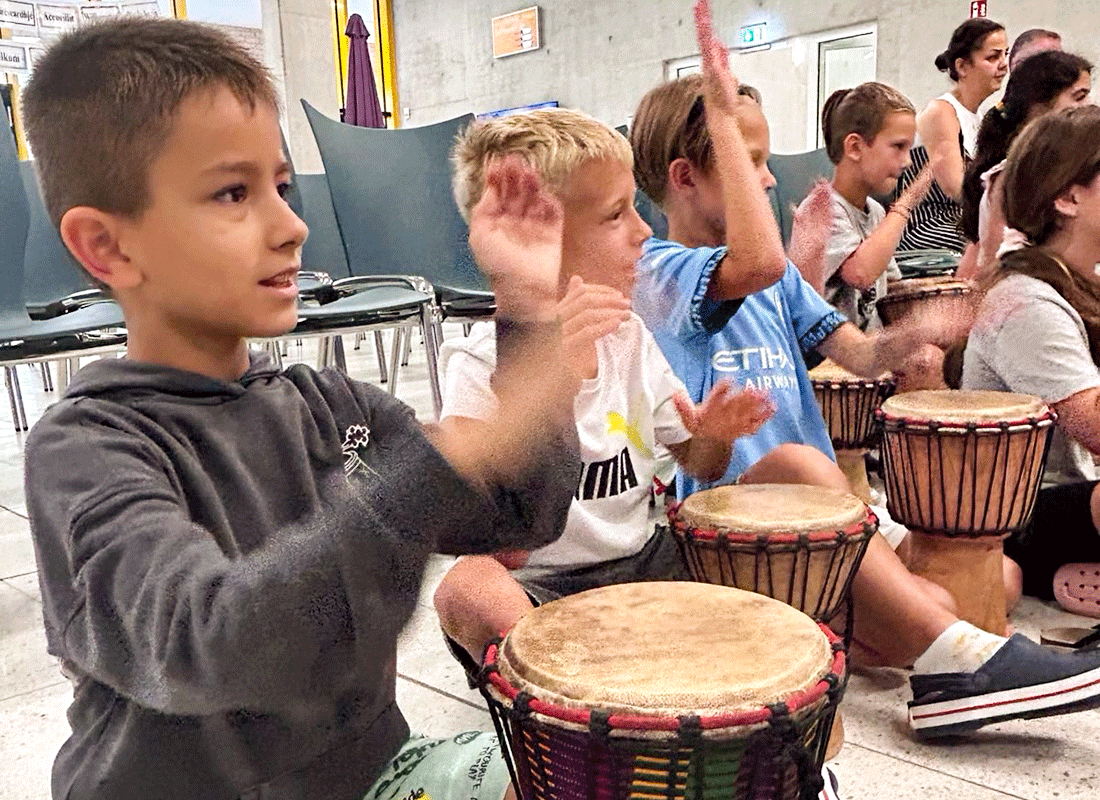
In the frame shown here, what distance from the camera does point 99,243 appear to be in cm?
78

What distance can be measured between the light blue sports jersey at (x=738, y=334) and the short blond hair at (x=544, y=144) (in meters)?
0.23

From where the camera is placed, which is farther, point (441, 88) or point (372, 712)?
point (441, 88)

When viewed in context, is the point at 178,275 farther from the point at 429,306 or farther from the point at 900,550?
the point at 429,306

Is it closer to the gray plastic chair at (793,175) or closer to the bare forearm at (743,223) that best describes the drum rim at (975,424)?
the bare forearm at (743,223)

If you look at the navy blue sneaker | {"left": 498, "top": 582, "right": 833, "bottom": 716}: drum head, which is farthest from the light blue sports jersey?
{"left": 498, "top": 582, "right": 833, "bottom": 716}: drum head

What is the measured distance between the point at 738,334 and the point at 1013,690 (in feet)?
2.19

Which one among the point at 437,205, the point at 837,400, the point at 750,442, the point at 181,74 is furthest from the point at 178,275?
the point at 437,205

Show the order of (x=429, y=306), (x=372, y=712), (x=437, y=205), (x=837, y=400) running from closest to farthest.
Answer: (x=372, y=712) < (x=837, y=400) < (x=429, y=306) < (x=437, y=205)

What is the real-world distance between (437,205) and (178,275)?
2269 mm

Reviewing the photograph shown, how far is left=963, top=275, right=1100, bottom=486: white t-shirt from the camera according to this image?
1.74m

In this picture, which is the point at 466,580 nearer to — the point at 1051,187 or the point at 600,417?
the point at 600,417

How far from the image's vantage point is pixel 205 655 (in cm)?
55

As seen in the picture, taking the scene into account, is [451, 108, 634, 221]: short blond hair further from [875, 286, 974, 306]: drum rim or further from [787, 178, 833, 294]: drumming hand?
[875, 286, 974, 306]: drum rim

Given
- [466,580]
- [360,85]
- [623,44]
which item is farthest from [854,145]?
[623,44]
